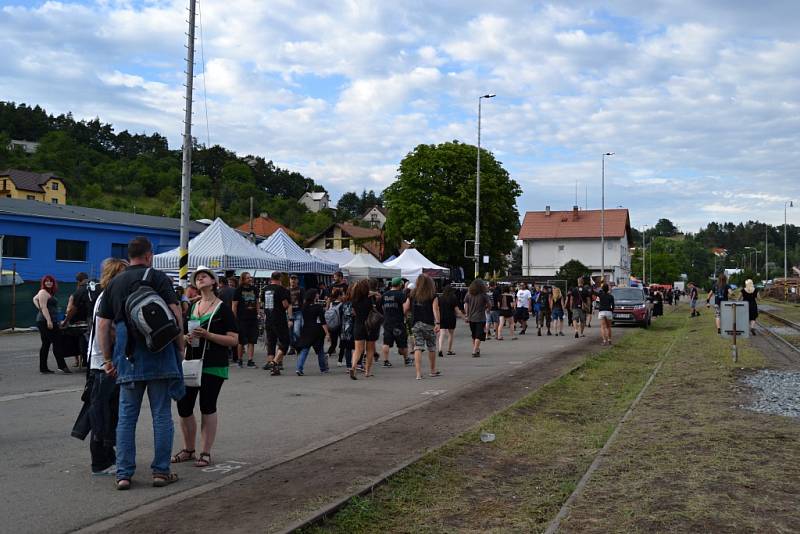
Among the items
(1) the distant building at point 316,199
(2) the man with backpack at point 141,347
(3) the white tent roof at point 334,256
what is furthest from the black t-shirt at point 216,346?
(1) the distant building at point 316,199

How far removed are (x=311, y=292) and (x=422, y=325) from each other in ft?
7.06

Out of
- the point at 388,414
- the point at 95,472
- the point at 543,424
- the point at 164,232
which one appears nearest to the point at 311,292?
the point at 388,414

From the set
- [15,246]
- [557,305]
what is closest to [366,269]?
[557,305]

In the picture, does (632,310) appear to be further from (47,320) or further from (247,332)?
(47,320)

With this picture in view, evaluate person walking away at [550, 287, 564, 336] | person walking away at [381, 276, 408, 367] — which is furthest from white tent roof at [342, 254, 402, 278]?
person walking away at [381, 276, 408, 367]

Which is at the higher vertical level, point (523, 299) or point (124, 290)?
point (124, 290)

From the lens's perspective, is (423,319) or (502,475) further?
(423,319)

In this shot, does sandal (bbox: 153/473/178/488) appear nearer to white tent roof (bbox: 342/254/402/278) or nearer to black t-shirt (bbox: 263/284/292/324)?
black t-shirt (bbox: 263/284/292/324)

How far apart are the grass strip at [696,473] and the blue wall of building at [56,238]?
110 ft

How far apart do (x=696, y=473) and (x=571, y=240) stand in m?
85.9

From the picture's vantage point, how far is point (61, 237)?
39125mm

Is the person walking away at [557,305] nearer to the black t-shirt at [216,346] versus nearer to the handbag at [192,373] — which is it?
the black t-shirt at [216,346]

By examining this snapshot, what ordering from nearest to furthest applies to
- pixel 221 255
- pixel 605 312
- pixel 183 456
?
1. pixel 183 456
2. pixel 605 312
3. pixel 221 255

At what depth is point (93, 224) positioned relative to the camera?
133 feet
